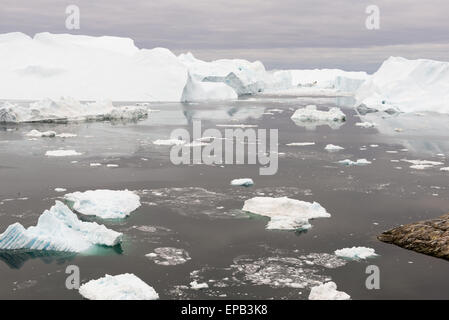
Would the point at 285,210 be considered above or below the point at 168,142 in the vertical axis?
below

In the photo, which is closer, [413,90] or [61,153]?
[61,153]

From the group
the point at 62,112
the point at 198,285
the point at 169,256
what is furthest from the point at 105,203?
the point at 62,112

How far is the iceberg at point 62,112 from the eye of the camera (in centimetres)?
3266

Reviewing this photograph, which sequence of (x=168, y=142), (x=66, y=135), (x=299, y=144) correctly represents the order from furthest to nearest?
(x=66, y=135) < (x=299, y=144) < (x=168, y=142)

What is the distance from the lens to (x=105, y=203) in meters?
13.5

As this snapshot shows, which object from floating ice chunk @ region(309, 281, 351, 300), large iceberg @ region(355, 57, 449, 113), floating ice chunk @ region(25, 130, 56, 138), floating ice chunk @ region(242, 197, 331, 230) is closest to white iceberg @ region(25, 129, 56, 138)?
floating ice chunk @ region(25, 130, 56, 138)

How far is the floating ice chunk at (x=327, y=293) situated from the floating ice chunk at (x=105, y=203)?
5.86 metres

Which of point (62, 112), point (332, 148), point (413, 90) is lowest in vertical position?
point (332, 148)

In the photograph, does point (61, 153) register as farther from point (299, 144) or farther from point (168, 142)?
point (299, 144)

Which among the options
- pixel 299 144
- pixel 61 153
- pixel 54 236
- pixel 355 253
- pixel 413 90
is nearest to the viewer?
pixel 355 253

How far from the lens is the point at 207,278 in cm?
943

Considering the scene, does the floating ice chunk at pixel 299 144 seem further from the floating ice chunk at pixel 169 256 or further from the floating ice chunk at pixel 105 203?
the floating ice chunk at pixel 169 256

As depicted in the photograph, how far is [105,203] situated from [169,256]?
3.75m
